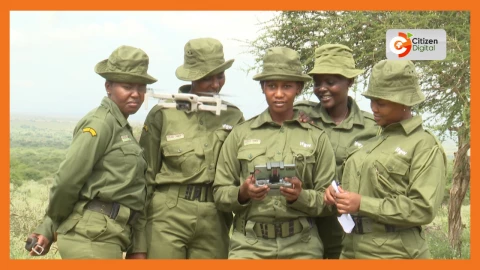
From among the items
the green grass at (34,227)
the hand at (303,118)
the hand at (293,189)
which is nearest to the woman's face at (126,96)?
the hand at (303,118)

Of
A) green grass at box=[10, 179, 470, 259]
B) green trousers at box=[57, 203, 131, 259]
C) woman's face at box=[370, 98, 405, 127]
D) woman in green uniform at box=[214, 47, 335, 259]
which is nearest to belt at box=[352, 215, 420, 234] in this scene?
woman in green uniform at box=[214, 47, 335, 259]

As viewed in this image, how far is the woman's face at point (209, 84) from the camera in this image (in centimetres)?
659

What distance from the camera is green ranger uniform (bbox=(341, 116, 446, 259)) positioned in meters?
5.48

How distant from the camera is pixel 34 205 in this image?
15062 mm

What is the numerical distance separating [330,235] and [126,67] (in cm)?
228

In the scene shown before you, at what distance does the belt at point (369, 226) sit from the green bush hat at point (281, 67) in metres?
1.23

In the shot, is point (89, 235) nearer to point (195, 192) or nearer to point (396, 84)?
point (195, 192)

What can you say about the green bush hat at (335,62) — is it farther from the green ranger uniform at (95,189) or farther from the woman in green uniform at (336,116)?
the green ranger uniform at (95,189)

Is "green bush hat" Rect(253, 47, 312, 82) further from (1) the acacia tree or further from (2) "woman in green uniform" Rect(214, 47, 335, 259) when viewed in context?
(1) the acacia tree

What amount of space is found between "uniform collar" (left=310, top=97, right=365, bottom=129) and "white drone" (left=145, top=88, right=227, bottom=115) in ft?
2.78

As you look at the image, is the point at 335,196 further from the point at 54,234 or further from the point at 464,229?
the point at 464,229

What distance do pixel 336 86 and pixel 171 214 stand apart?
181 cm

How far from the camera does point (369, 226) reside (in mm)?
5707

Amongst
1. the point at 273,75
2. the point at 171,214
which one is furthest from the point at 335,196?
the point at 171,214
